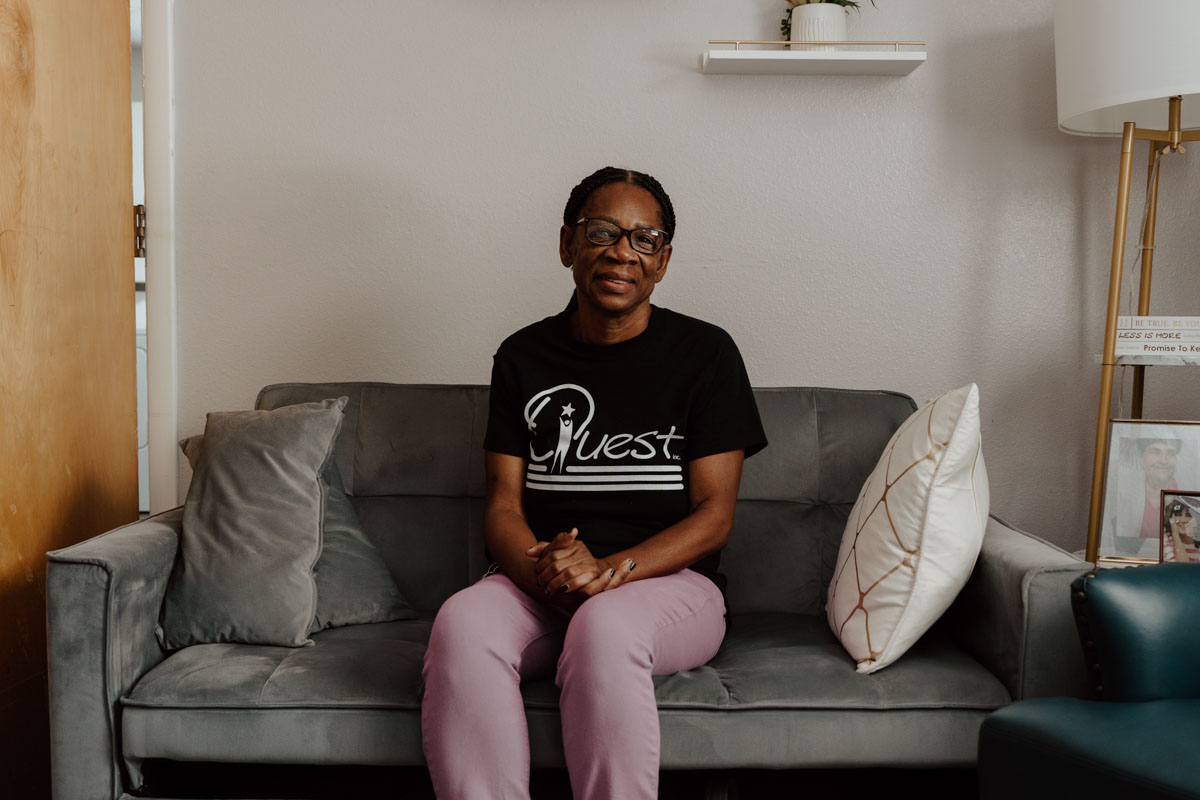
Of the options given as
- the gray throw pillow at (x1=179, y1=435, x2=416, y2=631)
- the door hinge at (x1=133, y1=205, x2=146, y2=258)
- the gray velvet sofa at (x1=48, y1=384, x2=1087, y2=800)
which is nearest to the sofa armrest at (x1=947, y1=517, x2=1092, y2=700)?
the gray velvet sofa at (x1=48, y1=384, x2=1087, y2=800)

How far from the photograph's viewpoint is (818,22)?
2.20 m

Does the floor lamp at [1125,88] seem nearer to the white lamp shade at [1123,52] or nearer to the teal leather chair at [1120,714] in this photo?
the white lamp shade at [1123,52]

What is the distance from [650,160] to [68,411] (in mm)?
1368

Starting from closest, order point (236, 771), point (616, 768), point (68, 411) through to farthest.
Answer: point (616, 768)
point (236, 771)
point (68, 411)

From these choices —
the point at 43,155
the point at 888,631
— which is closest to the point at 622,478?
the point at 888,631

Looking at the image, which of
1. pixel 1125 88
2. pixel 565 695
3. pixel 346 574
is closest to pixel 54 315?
pixel 346 574

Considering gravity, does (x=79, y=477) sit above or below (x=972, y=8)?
below

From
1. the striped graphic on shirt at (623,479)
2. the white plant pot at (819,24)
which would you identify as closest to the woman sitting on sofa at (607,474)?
the striped graphic on shirt at (623,479)

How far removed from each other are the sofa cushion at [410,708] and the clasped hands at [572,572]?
15cm

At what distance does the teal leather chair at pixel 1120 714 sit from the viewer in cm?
113

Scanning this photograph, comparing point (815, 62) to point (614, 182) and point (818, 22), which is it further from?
point (614, 182)

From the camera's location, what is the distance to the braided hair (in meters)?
1.74

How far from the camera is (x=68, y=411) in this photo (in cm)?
201

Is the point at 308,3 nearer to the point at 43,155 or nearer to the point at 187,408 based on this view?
the point at 43,155
